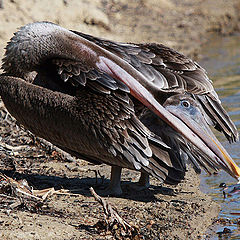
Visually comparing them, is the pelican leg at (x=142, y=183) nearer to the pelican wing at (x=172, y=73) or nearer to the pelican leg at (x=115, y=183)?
the pelican leg at (x=115, y=183)

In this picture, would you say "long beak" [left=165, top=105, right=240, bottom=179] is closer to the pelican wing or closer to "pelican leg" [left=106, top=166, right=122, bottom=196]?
the pelican wing

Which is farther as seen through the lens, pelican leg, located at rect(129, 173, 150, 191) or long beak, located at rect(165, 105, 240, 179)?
pelican leg, located at rect(129, 173, 150, 191)

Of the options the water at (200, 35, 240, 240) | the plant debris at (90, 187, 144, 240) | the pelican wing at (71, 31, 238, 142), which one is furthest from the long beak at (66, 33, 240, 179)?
the plant debris at (90, 187, 144, 240)

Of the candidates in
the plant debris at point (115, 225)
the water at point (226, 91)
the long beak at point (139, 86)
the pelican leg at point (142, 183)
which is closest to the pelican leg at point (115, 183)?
the pelican leg at point (142, 183)

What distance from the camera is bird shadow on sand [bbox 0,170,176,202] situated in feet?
20.2

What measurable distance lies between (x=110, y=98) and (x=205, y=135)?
970mm

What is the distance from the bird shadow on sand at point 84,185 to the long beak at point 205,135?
886mm

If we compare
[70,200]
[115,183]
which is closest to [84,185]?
[115,183]

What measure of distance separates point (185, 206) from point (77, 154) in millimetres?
1207

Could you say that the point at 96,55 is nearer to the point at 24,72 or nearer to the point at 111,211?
the point at 24,72

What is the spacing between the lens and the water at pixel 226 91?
5.90 meters

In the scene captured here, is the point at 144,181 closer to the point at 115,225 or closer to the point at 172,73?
the point at 172,73

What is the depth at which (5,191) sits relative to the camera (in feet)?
18.4

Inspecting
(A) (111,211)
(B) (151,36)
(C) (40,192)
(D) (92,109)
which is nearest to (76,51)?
(D) (92,109)
